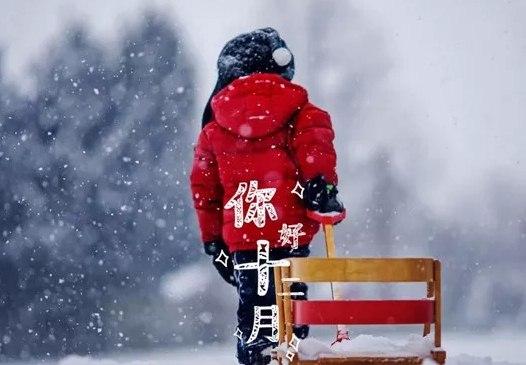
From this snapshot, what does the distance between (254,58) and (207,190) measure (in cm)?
59

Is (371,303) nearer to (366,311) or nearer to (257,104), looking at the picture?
(366,311)

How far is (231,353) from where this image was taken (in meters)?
5.83

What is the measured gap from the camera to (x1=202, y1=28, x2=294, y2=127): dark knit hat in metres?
4.04

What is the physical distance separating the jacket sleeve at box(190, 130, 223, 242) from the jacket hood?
0.18 metres

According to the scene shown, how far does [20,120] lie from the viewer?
6.12m

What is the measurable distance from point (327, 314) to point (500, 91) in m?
4.00

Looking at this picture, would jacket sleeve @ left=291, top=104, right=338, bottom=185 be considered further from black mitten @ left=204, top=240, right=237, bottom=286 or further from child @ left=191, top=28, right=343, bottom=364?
black mitten @ left=204, top=240, right=237, bottom=286

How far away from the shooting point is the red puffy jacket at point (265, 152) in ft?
12.5

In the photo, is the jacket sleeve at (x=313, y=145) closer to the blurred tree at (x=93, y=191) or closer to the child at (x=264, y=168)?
the child at (x=264, y=168)

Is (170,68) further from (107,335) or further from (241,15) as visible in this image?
(107,335)

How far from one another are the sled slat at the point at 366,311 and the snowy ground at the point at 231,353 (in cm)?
234

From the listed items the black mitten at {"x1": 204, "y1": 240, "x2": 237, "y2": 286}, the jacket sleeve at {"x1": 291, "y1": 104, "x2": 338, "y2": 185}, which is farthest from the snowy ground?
the jacket sleeve at {"x1": 291, "y1": 104, "x2": 338, "y2": 185}

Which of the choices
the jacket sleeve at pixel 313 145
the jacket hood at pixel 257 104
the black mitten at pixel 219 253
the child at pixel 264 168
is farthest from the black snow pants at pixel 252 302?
the jacket hood at pixel 257 104

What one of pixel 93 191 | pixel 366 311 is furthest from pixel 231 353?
pixel 366 311
